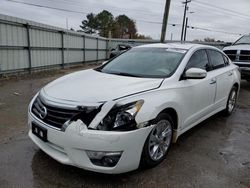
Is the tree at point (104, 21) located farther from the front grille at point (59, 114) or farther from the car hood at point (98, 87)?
the front grille at point (59, 114)

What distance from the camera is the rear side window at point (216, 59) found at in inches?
184

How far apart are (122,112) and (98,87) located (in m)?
0.56

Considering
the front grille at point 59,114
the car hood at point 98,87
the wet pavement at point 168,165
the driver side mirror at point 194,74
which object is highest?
the driver side mirror at point 194,74

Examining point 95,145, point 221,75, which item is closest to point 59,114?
point 95,145

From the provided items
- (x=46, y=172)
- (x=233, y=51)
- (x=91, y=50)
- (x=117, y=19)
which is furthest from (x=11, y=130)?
(x=117, y=19)

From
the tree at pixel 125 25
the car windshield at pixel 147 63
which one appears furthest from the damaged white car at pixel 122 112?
the tree at pixel 125 25

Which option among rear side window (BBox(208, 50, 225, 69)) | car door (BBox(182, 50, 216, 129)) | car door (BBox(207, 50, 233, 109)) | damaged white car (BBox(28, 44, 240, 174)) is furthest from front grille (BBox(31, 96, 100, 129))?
rear side window (BBox(208, 50, 225, 69))

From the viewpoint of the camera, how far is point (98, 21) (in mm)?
59281

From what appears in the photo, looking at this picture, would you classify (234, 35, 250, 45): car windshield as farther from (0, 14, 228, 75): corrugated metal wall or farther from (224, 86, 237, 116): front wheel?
(0, 14, 228, 75): corrugated metal wall

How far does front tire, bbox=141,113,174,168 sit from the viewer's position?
2859mm

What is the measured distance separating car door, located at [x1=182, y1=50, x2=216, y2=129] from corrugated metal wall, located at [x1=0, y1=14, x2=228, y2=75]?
7.99 m

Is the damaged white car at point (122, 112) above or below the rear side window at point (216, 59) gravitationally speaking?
below

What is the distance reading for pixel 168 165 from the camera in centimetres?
320

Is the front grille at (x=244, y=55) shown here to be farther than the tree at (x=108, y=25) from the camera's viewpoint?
No
